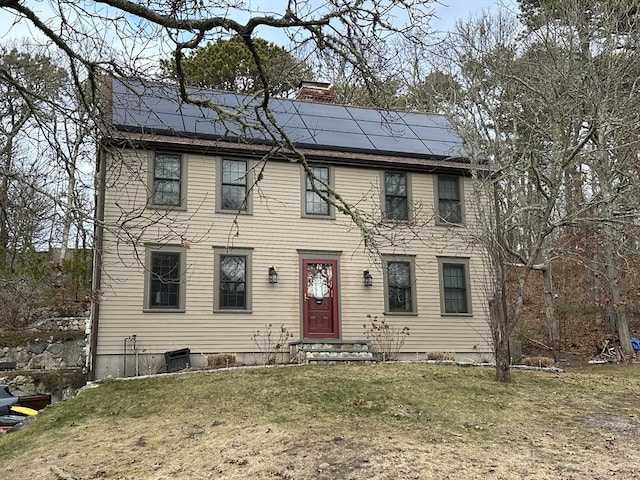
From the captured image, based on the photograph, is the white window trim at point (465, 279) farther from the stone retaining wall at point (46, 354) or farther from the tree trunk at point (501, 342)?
the stone retaining wall at point (46, 354)

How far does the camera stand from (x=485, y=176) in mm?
15641

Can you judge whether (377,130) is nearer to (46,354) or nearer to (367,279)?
(367,279)

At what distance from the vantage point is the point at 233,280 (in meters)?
13.3

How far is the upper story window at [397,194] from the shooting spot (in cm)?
1471

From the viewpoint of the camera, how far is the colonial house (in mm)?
12508

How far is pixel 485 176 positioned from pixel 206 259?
25.8 ft

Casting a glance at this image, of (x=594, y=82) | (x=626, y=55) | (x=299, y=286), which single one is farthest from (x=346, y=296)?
(x=626, y=55)

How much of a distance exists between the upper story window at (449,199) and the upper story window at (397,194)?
0.91 metres

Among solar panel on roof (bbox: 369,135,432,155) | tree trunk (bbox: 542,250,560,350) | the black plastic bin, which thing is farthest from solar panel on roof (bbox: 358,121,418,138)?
the black plastic bin

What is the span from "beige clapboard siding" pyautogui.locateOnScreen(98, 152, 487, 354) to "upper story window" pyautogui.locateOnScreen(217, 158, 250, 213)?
19 centimetres

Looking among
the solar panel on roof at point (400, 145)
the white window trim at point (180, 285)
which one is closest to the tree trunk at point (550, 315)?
the solar panel on roof at point (400, 145)

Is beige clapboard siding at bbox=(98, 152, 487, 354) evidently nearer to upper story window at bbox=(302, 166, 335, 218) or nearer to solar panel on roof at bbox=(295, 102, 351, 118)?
upper story window at bbox=(302, 166, 335, 218)

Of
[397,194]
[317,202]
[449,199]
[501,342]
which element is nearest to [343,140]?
[317,202]

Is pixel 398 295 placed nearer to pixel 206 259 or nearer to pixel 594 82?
pixel 206 259
